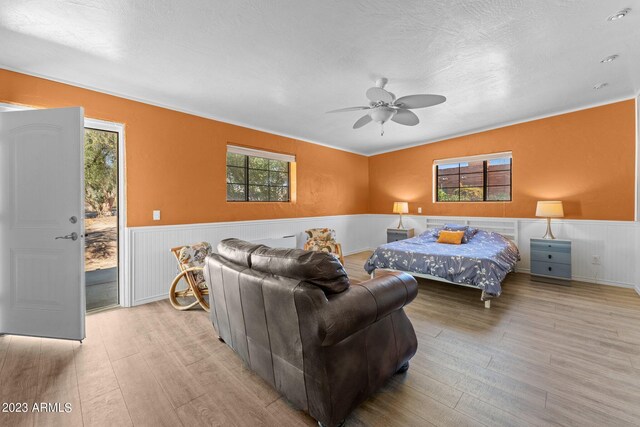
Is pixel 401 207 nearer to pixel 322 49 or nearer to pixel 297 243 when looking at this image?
pixel 297 243

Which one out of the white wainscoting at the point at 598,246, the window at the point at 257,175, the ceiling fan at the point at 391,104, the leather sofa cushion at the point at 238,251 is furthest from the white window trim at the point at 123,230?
the white wainscoting at the point at 598,246

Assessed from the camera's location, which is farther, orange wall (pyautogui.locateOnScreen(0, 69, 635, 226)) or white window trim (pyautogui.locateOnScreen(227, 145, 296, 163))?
white window trim (pyautogui.locateOnScreen(227, 145, 296, 163))

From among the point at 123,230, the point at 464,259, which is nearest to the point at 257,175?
the point at 123,230

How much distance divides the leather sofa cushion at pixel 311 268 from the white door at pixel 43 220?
6.88 ft

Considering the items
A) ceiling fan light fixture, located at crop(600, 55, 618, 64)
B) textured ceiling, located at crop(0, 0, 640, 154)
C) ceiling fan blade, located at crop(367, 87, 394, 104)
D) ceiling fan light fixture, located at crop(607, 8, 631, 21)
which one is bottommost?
ceiling fan blade, located at crop(367, 87, 394, 104)

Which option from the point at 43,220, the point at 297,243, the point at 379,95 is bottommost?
the point at 297,243

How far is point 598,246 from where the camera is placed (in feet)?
13.3

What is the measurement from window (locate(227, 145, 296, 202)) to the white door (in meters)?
2.18

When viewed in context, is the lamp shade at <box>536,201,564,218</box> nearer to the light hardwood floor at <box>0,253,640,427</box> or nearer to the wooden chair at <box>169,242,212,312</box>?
the light hardwood floor at <box>0,253,640,427</box>

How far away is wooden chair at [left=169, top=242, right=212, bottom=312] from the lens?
124 inches

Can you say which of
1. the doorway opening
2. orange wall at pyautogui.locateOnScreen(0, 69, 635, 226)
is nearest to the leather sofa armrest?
orange wall at pyautogui.locateOnScreen(0, 69, 635, 226)

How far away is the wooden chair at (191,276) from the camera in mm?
3160

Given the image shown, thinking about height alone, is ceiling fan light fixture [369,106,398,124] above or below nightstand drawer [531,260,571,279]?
above

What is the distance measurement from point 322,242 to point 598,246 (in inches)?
168
